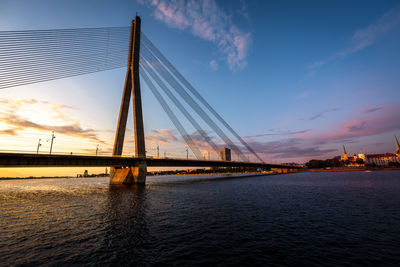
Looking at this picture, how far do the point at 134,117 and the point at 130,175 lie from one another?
18412mm

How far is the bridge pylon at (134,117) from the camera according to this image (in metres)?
48.4

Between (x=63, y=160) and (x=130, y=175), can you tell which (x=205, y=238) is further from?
(x=130, y=175)

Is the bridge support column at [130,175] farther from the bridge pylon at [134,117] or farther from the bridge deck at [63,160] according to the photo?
the bridge deck at [63,160]

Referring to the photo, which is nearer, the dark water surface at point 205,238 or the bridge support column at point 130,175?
the dark water surface at point 205,238

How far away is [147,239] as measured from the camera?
420 inches

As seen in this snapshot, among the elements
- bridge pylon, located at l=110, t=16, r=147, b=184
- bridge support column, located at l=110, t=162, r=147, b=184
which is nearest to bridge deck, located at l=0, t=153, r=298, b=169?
bridge support column, located at l=110, t=162, r=147, b=184

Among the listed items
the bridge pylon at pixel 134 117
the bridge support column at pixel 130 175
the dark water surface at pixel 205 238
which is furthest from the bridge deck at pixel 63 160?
the dark water surface at pixel 205 238

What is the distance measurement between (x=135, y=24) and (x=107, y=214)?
187ft

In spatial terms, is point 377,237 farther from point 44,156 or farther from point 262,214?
point 44,156

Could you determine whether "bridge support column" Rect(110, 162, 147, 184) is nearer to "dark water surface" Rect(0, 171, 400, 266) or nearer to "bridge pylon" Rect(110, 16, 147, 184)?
"bridge pylon" Rect(110, 16, 147, 184)

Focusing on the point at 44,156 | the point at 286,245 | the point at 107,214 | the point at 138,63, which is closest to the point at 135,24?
the point at 138,63

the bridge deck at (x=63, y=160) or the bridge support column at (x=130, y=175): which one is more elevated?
the bridge deck at (x=63, y=160)

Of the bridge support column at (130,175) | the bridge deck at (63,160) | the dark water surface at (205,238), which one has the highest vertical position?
the bridge deck at (63,160)

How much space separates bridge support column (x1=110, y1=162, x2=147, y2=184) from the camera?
169 ft
